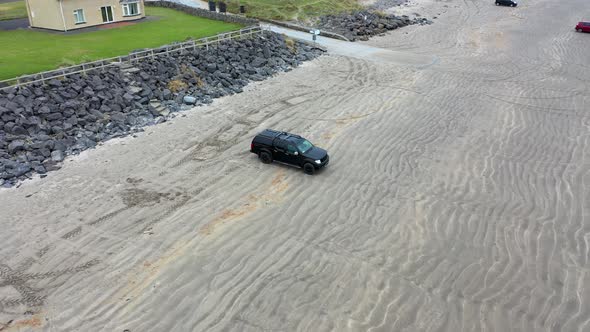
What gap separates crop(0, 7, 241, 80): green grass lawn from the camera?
2825 centimetres

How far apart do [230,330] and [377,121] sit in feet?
54.9

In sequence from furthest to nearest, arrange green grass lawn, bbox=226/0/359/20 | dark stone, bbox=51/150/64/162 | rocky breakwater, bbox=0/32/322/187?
green grass lawn, bbox=226/0/359/20
rocky breakwater, bbox=0/32/322/187
dark stone, bbox=51/150/64/162

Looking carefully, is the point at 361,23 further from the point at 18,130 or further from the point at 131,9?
the point at 18,130

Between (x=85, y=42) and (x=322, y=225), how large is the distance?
87.3ft

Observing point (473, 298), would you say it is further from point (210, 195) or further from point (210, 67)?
point (210, 67)

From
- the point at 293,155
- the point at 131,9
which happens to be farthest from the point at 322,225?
the point at 131,9

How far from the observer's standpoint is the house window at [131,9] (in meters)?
40.9

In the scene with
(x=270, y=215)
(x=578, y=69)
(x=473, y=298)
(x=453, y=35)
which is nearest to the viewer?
(x=473, y=298)

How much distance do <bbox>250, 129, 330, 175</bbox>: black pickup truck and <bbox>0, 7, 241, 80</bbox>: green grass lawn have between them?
15.7 metres

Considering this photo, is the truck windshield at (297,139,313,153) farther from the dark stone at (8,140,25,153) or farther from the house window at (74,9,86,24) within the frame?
the house window at (74,9,86,24)

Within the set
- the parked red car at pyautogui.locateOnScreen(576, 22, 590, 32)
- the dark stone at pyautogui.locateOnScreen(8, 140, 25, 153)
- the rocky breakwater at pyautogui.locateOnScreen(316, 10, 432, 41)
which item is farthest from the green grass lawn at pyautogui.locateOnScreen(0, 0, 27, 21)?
the parked red car at pyautogui.locateOnScreen(576, 22, 590, 32)

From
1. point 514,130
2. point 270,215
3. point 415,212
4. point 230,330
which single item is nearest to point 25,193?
point 270,215

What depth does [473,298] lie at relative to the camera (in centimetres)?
1339

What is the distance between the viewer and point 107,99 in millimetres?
25969
